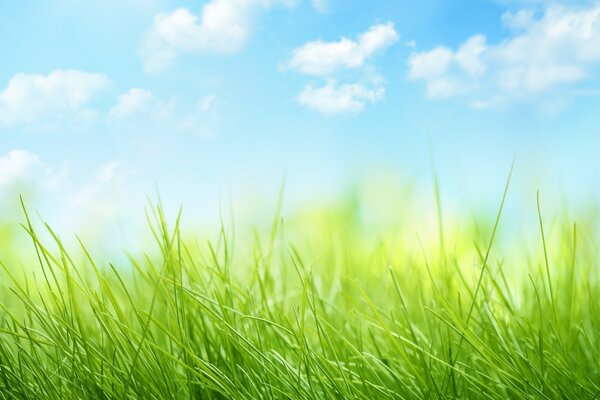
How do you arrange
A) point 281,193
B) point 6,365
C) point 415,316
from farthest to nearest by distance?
1. point 415,316
2. point 281,193
3. point 6,365

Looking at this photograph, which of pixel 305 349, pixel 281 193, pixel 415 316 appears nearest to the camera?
pixel 305 349

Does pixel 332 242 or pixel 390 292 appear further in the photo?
pixel 332 242

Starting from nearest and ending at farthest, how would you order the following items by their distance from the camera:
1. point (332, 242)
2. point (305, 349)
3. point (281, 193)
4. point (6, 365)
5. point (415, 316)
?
point (305, 349) < point (6, 365) < point (281, 193) < point (415, 316) < point (332, 242)

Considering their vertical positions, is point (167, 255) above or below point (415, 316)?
above

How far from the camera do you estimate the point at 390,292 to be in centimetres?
162

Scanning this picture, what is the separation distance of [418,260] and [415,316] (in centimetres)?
33

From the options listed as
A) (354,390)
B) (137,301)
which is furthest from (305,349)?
(137,301)

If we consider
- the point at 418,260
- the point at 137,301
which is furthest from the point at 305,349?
the point at 418,260

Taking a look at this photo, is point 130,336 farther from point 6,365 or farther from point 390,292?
point 390,292

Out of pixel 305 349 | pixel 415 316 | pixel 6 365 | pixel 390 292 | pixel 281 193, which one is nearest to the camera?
pixel 305 349

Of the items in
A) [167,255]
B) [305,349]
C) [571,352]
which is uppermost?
[167,255]

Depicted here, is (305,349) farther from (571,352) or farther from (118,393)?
(571,352)

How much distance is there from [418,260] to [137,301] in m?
0.69

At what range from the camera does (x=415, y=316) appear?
4.58 ft
